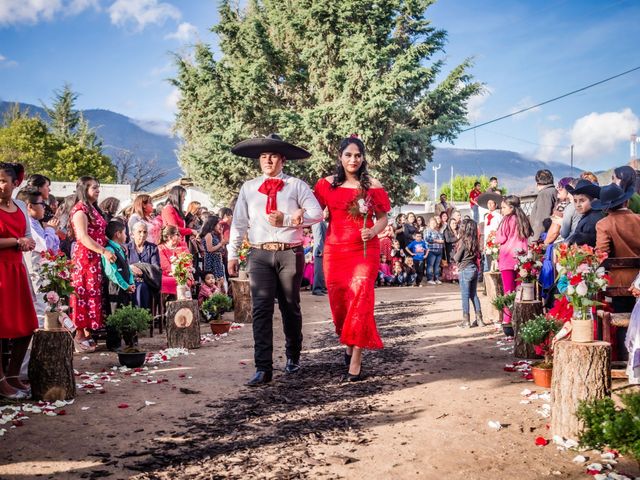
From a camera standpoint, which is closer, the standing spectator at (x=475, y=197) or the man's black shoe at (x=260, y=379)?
the man's black shoe at (x=260, y=379)

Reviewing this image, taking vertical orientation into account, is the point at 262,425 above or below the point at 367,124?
below

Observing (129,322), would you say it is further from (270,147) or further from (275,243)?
(270,147)

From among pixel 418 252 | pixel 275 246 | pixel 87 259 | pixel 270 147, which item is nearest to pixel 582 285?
pixel 275 246

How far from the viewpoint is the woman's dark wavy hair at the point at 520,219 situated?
32.6 feet

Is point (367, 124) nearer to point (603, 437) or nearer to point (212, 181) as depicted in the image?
point (212, 181)

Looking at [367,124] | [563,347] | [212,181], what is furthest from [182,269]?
[212,181]

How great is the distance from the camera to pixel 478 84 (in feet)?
101

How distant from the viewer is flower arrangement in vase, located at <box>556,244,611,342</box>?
4.57 meters

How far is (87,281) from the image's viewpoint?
8.34 meters

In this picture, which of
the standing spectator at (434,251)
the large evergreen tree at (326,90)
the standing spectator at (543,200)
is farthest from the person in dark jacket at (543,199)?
the large evergreen tree at (326,90)

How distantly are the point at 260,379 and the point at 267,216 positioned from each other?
168 centimetres

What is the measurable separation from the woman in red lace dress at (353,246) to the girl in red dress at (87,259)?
3212 mm

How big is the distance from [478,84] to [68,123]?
51191 millimetres

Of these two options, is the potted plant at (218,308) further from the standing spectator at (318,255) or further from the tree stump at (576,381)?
the tree stump at (576,381)
